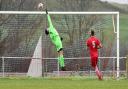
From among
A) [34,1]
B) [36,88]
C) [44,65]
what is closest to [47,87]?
[36,88]

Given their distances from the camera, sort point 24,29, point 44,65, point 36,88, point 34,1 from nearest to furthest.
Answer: point 36,88 < point 44,65 < point 24,29 < point 34,1

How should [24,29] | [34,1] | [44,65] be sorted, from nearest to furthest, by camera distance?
[44,65] → [24,29] → [34,1]

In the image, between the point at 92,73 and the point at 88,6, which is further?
the point at 88,6

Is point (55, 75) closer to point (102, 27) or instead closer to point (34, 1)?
point (102, 27)

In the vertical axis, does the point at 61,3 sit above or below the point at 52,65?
above

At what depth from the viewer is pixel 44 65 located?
3241 centimetres

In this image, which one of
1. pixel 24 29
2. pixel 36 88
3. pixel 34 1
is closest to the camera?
pixel 36 88

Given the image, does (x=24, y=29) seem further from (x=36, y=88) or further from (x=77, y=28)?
(x=36, y=88)

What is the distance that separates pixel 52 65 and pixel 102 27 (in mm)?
3080

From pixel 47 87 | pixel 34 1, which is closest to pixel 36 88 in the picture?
pixel 47 87

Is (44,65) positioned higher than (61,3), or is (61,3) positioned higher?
(61,3)

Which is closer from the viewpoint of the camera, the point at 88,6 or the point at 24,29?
the point at 24,29

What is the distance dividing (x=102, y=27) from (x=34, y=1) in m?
14.2

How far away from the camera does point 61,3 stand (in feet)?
159
